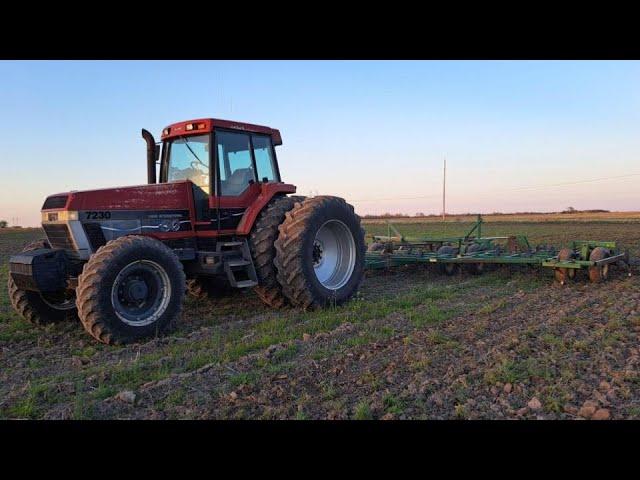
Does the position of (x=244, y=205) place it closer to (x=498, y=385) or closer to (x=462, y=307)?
(x=462, y=307)

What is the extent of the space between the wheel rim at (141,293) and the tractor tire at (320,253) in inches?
65.5

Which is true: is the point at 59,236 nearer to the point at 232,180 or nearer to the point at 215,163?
the point at 215,163

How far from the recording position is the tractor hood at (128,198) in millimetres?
6355

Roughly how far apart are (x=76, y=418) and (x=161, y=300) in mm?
2620

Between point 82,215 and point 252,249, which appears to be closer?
point 82,215

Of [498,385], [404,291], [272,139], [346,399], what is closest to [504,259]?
[404,291]

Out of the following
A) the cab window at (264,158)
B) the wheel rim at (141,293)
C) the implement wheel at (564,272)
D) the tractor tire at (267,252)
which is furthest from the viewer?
the implement wheel at (564,272)

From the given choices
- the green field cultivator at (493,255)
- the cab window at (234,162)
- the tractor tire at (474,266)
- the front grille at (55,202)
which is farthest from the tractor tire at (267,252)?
the tractor tire at (474,266)

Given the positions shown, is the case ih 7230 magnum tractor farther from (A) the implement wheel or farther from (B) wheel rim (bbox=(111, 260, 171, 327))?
(A) the implement wheel

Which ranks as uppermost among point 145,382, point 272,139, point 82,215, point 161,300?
point 272,139

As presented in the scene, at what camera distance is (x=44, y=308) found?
681 cm

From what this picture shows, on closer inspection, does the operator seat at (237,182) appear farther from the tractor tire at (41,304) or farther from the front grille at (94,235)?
the tractor tire at (41,304)

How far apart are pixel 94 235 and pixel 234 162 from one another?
2289mm

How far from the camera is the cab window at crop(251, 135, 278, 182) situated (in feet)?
26.8
